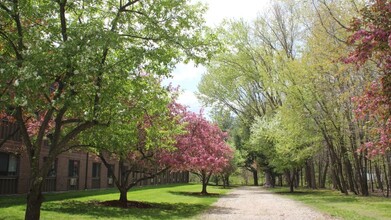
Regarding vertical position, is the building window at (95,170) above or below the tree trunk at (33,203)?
above

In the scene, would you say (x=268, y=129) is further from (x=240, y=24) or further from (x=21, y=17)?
(x=21, y=17)

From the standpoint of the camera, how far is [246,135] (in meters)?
53.2

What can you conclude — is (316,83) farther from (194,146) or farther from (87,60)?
(87,60)

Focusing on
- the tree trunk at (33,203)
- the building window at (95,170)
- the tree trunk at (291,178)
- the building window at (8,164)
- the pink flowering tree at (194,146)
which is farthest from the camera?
the tree trunk at (291,178)

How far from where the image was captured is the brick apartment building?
867 inches

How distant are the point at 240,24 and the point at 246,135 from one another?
21.5m

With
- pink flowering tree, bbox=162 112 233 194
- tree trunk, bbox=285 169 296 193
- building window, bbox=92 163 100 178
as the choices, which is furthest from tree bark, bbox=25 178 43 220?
tree trunk, bbox=285 169 296 193

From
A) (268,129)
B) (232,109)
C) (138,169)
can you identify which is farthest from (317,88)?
(232,109)

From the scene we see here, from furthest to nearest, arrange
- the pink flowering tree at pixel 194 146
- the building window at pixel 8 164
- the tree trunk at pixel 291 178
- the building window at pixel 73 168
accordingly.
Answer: the tree trunk at pixel 291 178
the building window at pixel 73 168
the building window at pixel 8 164
the pink flowering tree at pixel 194 146

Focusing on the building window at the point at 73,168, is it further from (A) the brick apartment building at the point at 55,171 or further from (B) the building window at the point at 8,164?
(B) the building window at the point at 8,164

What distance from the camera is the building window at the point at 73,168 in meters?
30.4

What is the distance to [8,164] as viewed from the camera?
22500 millimetres

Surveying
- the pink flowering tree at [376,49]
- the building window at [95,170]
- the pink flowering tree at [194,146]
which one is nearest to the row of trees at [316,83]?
the pink flowering tree at [376,49]

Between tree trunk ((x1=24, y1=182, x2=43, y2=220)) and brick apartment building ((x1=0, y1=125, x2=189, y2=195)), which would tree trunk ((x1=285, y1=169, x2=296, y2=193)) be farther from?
tree trunk ((x1=24, y1=182, x2=43, y2=220))
